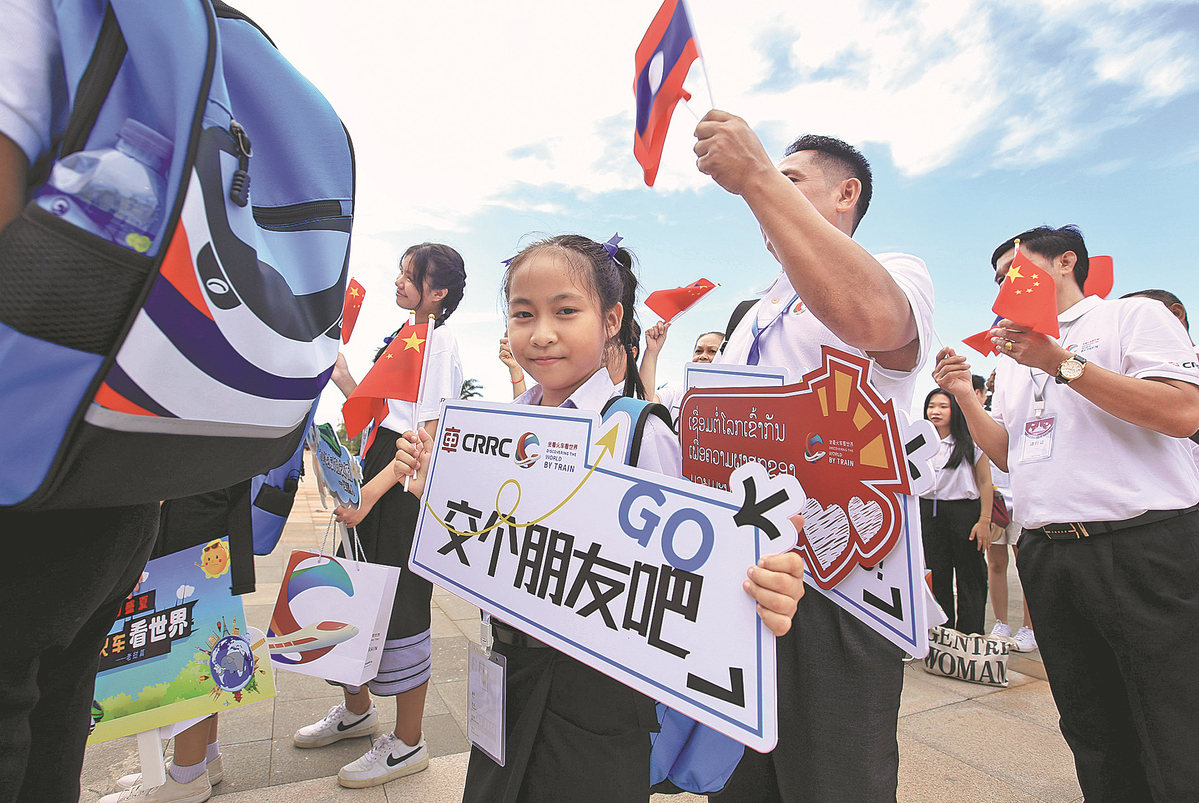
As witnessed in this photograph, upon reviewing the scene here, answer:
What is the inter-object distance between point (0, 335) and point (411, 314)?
1.88m

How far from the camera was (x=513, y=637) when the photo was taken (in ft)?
4.13

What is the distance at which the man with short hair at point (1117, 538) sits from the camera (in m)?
1.55

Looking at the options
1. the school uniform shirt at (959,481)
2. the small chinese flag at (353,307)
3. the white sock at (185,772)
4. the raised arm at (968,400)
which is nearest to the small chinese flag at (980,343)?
the raised arm at (968,400)

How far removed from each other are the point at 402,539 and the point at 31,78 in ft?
6.15

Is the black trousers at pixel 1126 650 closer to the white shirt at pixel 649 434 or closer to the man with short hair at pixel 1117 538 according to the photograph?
the man with short hair at pixel 1117 538

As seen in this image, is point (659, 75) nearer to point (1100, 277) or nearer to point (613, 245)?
point (613, 245)

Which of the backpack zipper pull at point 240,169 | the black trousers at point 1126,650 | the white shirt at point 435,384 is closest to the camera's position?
the backpack zipper pull at point 240,169

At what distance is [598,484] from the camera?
41.0 inches

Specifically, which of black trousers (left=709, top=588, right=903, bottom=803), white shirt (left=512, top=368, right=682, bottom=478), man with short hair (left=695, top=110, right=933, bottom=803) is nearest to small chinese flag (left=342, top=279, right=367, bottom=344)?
white shirt (left=512, top=368, right=682, bottom=478)

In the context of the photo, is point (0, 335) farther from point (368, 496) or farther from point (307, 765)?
point (307, 765)

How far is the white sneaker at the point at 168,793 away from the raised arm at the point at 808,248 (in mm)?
2378

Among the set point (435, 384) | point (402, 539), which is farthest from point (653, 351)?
point (402, 539)

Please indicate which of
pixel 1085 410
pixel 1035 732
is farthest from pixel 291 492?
pixel 1035 732

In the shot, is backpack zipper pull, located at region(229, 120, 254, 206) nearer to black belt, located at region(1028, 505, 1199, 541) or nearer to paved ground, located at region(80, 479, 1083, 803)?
paved ground, located at region(80, 479, 1083, 803)
